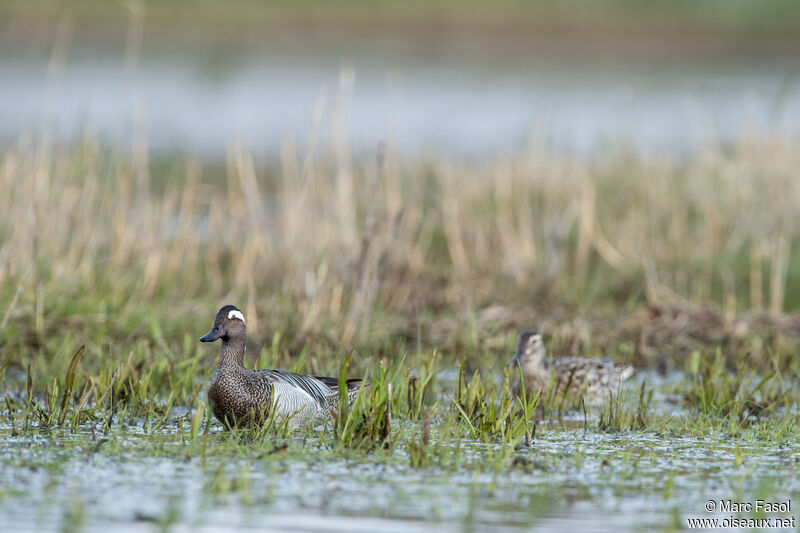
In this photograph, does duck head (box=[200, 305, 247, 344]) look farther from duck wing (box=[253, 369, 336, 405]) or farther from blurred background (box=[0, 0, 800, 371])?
blurred background (box=[0, 0, 800, 371])

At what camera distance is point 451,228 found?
12.5m

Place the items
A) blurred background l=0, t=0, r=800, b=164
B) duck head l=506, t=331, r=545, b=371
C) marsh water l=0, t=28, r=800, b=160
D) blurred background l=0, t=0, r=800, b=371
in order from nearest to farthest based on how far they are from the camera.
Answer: duck head l=506, t=331, r=545, b=371
blurred background l=0, t=0, r=800, b=371
marsh water l=0, t=28, r=800, b=160
blurred background l=0, t=0, r=800, b=164

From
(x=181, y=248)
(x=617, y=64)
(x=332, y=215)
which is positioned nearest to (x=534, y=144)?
(x=332, y=215)

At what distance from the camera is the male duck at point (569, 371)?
8.43m

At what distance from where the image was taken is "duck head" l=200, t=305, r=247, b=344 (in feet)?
23.4

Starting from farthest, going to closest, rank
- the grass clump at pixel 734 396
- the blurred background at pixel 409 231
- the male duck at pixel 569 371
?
the blurred background at pixel 409 231, the male duck at pixel 569 371, the grass clump at pixel 734 396

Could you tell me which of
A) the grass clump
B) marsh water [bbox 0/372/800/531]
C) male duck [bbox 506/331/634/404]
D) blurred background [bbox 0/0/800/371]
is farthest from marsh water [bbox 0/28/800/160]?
marsh water [bbox 0/372/800/531]

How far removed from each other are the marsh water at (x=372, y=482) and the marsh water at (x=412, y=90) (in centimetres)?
746

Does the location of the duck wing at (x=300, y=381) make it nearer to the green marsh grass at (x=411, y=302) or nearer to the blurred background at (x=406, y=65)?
the green marsh grass at (x=411, y=302)

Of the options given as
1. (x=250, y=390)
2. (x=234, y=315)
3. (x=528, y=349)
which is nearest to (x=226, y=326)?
(x=234, y=315)

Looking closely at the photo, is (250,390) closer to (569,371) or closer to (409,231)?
(569,371)

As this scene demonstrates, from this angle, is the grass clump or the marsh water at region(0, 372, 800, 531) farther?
the grass clump

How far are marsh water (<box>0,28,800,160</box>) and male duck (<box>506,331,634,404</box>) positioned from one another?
200 inches

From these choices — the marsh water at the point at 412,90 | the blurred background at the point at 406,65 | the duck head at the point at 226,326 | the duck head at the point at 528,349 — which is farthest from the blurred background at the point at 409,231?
the duck head at the point at 226,326
